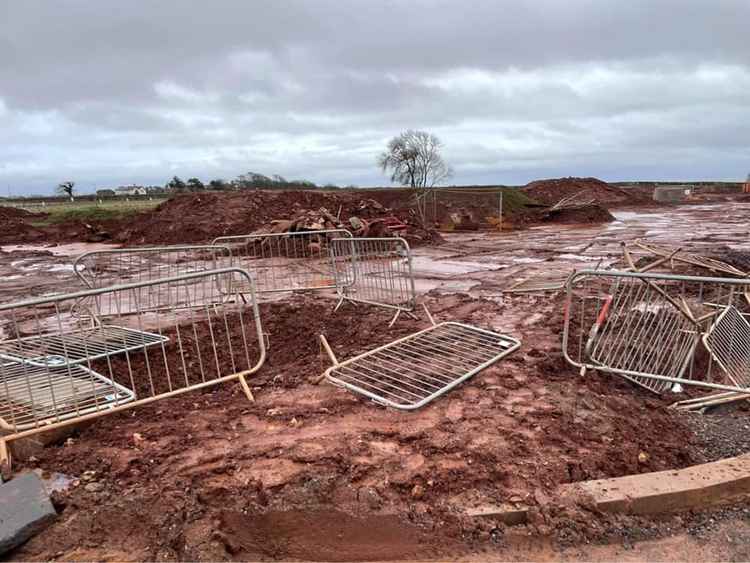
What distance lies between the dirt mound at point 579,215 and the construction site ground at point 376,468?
25029mm

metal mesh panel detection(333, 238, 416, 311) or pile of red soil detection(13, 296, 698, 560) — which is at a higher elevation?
metal mesh panel detection(333, 238, 416, 311)

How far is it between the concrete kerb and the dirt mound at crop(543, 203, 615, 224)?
26.6 m

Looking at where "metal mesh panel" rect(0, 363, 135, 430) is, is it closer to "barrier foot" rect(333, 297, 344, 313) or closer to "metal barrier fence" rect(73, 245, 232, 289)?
"barrier foot" rect(333, 297, 344, 313)

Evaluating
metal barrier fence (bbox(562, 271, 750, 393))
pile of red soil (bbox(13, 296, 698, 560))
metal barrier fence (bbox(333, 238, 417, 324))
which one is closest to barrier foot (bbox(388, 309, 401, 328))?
metal barrier fence (bbox(333, 238, 417, 324))

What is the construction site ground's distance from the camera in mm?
2645

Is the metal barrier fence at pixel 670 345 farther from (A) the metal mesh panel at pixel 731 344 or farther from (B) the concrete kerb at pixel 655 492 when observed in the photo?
(B) the concrete kerb at pixel 655 492

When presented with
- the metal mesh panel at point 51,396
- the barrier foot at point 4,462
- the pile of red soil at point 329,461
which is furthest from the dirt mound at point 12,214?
the pile of red soil at point 329,461

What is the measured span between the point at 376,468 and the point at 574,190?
46.7 m

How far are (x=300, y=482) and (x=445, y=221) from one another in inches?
894

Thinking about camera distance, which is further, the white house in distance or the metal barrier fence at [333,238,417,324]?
the white house in distance

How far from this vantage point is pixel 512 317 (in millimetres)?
6824

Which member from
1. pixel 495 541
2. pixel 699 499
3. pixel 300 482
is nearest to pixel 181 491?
pixel 300 482

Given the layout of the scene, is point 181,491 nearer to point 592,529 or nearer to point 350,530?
point 350,530

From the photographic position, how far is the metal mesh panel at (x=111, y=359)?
12.9 ft
